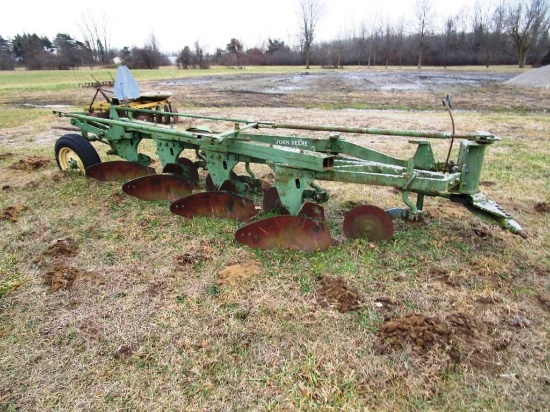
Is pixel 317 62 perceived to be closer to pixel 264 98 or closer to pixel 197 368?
pixel 264 98

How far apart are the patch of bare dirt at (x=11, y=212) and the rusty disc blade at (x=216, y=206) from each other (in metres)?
1.89

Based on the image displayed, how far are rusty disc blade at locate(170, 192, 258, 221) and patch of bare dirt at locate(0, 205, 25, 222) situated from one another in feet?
6.19

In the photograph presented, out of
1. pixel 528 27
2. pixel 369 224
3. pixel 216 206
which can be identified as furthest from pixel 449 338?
pixel 528 27

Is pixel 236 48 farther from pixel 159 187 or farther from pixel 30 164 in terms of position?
pixel 159 187

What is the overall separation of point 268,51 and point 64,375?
75453 mm

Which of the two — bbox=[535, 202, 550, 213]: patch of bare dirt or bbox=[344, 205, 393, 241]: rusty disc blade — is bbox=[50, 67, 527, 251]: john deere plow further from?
bbox=[535, 202, 550, 213]: patch of bare dirt

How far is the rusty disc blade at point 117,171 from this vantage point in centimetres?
543

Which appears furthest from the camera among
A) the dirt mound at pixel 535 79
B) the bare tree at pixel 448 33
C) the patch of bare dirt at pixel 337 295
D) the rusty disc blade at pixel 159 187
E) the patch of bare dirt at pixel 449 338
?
the bare tree at pixel 448 33

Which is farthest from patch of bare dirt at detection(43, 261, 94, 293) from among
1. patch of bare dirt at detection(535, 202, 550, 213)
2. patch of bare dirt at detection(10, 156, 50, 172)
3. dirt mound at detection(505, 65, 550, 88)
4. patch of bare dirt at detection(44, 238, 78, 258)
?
dirt mound at detection(505, 65, 550, 88)

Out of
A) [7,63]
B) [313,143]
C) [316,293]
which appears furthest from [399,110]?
[7,63]

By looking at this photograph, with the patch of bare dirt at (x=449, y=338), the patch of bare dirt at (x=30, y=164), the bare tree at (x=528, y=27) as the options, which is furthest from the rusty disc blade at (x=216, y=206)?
the bare tree at (x=528, y=27)

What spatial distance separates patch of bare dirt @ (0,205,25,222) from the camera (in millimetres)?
4427

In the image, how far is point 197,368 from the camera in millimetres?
2273

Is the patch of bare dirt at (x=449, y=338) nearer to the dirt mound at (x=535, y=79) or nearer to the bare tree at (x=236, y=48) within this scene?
the dirt mound at (x=535, y=79)
